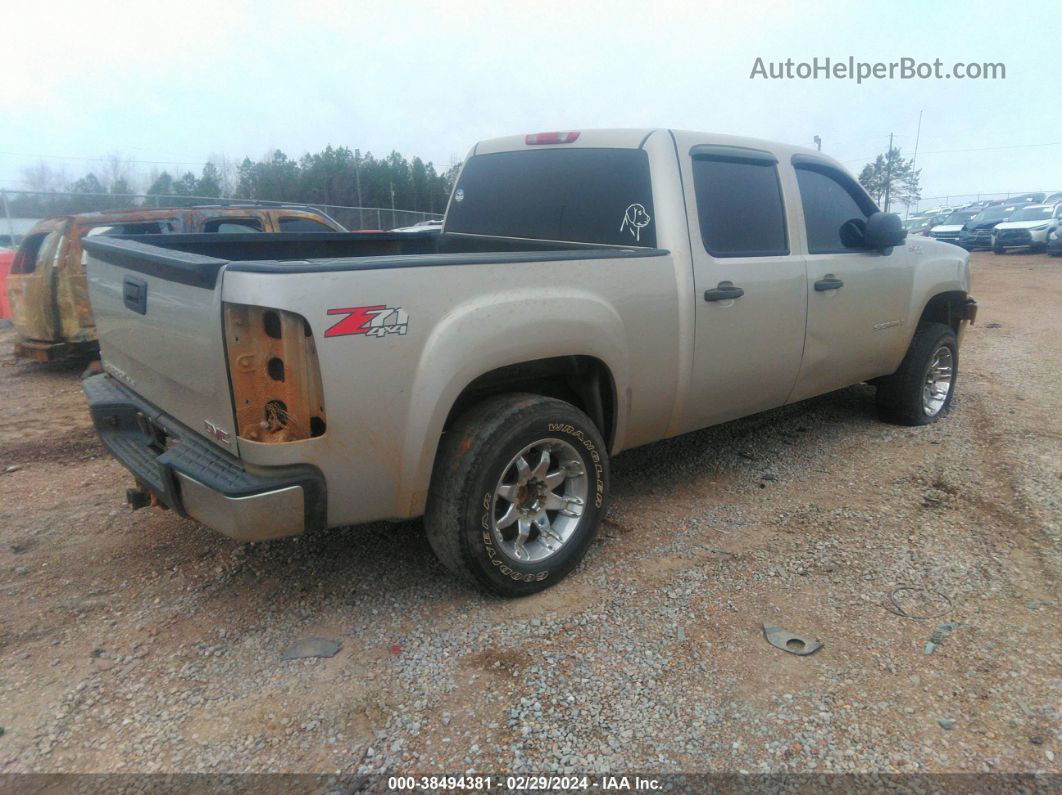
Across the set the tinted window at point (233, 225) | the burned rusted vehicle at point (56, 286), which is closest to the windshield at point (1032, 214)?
the tinted window at point (233, 225)

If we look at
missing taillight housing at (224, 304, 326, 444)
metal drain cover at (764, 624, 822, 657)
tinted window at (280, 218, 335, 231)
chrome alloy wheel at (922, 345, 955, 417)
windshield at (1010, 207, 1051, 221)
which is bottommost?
metal drain cover at (764, 624, 822, 657)

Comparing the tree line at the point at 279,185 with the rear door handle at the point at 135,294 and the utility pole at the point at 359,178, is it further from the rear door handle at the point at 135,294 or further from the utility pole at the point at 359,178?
the rear door handle at the point at 135,294

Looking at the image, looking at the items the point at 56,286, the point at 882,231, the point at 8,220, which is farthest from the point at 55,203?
the point at 882,231

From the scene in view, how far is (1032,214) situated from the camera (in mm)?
25125

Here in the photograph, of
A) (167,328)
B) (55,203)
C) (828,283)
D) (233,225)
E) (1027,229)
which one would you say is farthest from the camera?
(1027,229)

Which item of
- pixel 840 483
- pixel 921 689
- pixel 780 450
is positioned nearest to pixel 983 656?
pixel 921 689

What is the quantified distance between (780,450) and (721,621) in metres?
2.30

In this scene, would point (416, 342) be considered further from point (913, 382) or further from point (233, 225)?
point (233, 225)

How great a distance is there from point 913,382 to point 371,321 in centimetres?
431

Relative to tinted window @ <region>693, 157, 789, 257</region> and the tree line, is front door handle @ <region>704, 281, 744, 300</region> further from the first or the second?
the tree line

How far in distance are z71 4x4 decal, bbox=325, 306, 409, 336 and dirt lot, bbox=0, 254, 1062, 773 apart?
3.99ft

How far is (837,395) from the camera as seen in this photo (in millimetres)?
6402

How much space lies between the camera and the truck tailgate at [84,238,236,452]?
2.55 m

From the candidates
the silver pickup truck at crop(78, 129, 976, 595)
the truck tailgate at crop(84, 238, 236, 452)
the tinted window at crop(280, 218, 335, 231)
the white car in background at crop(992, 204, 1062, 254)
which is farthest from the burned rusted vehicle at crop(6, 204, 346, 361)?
the white car in background at crop(992, 204, 1062, 254)
